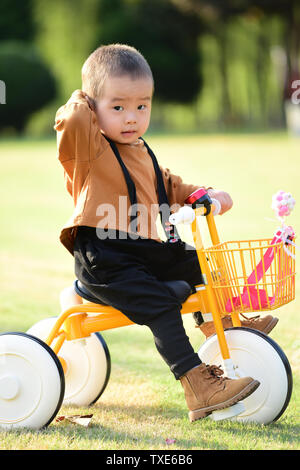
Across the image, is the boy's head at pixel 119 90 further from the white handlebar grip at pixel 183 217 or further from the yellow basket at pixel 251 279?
the yellow basket at pixel 251 279

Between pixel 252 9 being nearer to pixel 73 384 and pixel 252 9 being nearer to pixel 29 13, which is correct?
pixel 29 13

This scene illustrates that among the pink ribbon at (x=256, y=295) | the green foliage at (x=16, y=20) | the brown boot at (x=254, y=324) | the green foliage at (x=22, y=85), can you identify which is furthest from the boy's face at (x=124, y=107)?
the green foliage at (x=16, y=20)

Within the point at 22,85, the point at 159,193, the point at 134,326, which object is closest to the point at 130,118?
the point at 159,193

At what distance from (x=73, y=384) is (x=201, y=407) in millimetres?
743

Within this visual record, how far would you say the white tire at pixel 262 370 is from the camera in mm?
2703

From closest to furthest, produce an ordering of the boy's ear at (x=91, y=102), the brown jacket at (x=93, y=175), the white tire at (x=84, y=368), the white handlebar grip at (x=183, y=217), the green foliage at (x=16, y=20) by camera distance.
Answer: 1. the white handlebar grip at (x=183, y=217)
2. the brown jacket at (x=93, y=175)
3. the boy's ear at (x=91, y=102)
4. the white tire at (x=84, y=368)
5. the green foliage at (x=16, y=20)

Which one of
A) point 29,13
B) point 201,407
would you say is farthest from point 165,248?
point 29,13

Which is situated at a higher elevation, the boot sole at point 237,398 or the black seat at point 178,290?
the black seat at point 178,290

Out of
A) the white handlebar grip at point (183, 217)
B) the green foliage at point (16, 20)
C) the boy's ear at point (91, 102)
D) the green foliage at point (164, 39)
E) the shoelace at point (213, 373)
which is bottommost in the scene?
the shoelace at point (213, 373)

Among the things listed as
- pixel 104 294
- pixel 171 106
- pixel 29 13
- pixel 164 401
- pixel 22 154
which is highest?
pixel 29 13

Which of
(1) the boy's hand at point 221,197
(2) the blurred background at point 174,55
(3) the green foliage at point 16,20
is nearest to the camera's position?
(1) the boy's hand at point 221,197

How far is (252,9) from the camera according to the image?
1073 inches

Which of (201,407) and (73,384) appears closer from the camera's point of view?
(201,407)

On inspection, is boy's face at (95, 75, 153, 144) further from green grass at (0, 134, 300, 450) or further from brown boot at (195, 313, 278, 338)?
green grass at (0, 134, 300, 450)
